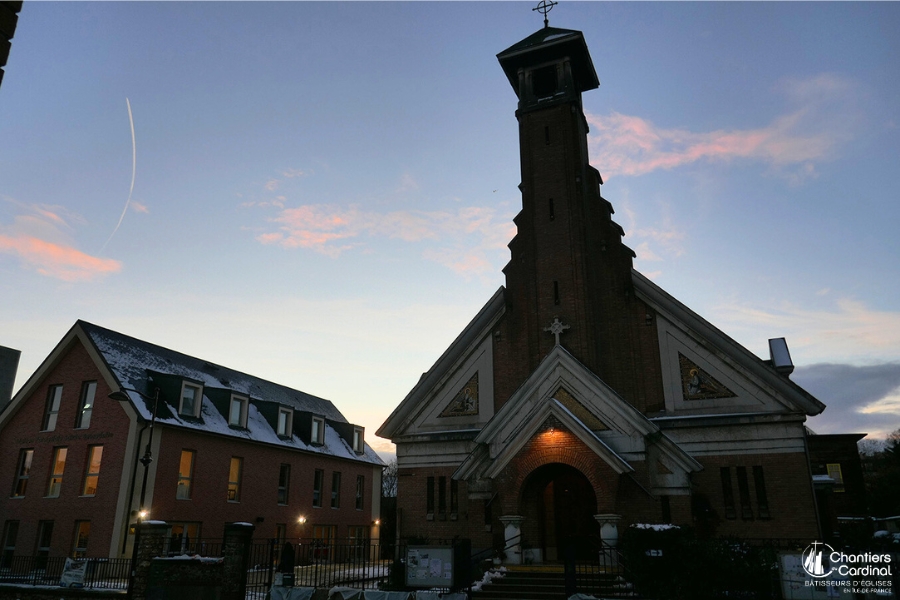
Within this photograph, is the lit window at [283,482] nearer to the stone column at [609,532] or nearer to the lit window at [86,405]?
the lit window at [86,405]

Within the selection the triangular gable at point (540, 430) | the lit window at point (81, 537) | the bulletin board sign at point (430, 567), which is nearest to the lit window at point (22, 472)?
the lit window at point (81, 537)

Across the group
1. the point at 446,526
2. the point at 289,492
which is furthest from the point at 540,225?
the point at 289,492

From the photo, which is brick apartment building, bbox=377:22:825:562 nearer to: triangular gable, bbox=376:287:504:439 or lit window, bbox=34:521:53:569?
triangular gable, bbox=376:287:504:439

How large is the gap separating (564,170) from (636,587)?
47.9ft

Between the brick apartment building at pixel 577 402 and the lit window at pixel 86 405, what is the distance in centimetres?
1448

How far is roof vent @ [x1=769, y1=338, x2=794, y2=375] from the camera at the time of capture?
21.9 m

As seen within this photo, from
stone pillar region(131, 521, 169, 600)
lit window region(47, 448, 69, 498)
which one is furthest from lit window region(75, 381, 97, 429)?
stone pillar region(131, 521, 169, 600)

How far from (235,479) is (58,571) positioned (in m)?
8.22

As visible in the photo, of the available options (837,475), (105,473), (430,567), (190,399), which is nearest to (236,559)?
(430,567)

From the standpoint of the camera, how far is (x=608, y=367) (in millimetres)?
21734

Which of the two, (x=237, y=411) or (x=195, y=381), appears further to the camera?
(x=237, y=411)

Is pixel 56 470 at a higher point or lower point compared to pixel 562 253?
lower

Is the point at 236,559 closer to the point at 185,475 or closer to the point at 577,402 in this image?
the point at 577,402

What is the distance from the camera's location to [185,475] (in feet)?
94.7
